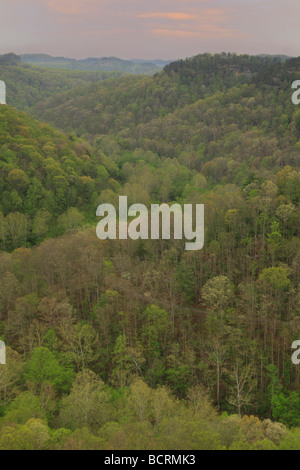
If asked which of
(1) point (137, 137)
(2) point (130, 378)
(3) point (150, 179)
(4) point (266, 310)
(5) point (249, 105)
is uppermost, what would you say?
(5) point (249, 105)

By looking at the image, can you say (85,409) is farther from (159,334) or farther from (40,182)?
(40,182)

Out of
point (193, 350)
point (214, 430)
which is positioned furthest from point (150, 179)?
point (214, 430)

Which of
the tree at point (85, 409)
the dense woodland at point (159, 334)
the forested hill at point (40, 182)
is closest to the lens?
the dense woodland at point (159, 334)

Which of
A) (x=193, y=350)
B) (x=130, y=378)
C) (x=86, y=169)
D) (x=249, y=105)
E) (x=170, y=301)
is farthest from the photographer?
(x=249, y=105)

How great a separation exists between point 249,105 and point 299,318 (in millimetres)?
140971

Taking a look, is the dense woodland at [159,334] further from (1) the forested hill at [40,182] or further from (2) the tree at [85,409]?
(1) the forested hill at [40,182]

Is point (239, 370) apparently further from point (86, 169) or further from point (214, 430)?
point (86, 169)

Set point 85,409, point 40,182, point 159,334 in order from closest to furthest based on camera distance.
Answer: point 85,409 < point 159,334 < point 40,182

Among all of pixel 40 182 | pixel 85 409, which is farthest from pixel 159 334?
pixel 40 182

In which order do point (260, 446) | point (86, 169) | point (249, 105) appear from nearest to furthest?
point (260, 446), point (86, 169), point (249, 105)

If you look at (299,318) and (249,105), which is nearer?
(299,318)

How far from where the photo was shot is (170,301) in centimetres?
5000

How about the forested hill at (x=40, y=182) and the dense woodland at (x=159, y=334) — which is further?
Answer: the forested hill at (x=40, y=182)

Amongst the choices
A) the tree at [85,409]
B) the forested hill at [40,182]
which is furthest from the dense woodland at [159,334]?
the forested hill at [40,182]
